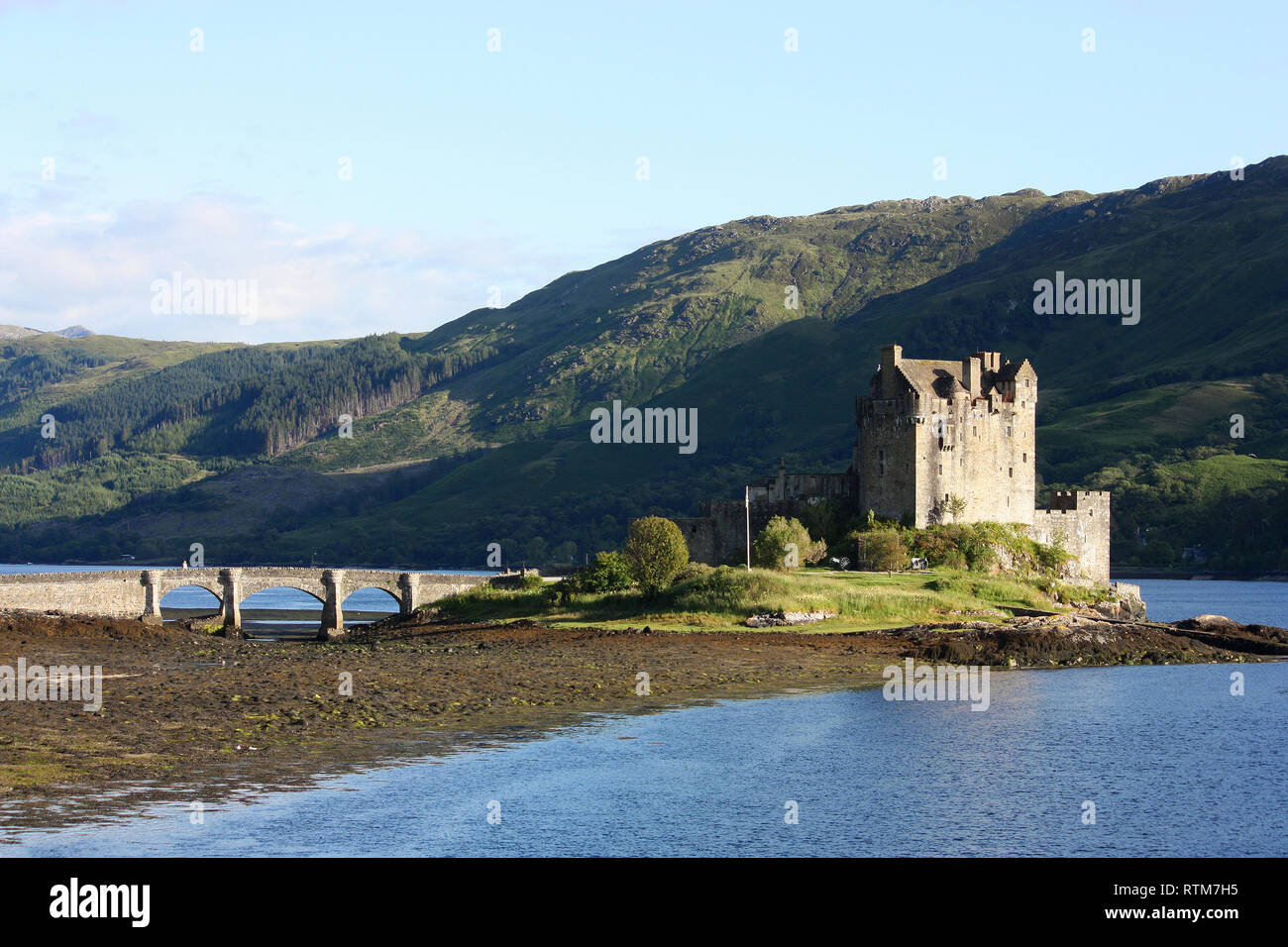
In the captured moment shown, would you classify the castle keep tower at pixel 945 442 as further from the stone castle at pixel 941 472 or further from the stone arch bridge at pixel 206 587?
the stone arch bridge at pixel 206 587

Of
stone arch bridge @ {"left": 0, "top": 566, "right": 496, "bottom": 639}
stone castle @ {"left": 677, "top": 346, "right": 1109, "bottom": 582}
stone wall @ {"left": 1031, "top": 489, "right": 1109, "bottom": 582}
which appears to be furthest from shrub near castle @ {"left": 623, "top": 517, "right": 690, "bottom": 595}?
stone wall @ {"left": 1031, "top": 489, "right": 1109, "bottom": 582}

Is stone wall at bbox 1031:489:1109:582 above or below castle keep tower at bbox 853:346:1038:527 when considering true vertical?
below

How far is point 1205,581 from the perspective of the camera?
170875 mm

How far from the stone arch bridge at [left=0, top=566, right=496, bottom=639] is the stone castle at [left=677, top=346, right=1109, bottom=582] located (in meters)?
16.8

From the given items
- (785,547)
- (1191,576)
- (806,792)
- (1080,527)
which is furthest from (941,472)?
(1191,576)

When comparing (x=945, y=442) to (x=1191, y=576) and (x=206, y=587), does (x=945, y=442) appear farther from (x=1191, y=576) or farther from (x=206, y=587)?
(x=1191, y=576)

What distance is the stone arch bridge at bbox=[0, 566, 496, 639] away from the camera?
85688 millimetres

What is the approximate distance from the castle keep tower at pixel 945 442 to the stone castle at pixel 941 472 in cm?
6

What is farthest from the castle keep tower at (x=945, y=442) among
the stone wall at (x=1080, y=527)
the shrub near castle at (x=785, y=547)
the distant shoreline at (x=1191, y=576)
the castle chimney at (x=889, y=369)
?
the distant shoreline at (x=1191, y=576)

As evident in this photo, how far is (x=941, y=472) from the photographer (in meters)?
82.1

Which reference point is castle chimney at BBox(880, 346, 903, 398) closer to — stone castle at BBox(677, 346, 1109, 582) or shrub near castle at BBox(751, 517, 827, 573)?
stone castle at BBox(677, 346, 1109, 582)

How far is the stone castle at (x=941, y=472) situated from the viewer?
81.9 meters
